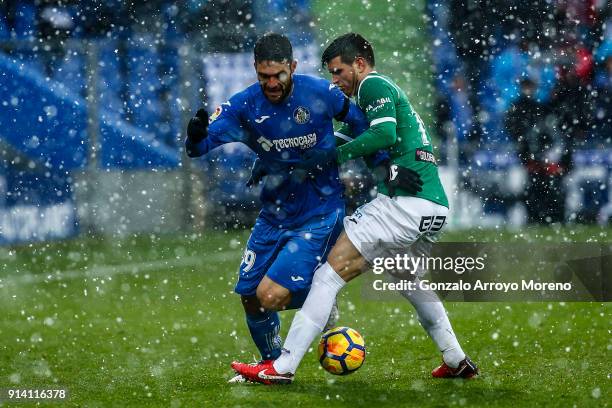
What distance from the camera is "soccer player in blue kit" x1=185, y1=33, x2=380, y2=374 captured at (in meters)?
5.53

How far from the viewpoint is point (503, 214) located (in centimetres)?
1559

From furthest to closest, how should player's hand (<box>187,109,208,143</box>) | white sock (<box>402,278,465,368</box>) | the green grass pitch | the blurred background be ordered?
the blurred background, white sock (<box>402,278,465,368</box>), player's hand (<box>187,109,208,143</box>), the green grass pitch

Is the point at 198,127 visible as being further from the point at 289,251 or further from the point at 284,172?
the point at 289,251

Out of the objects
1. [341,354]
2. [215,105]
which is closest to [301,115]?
[341,354]

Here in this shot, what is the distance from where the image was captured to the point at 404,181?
552 centimetres

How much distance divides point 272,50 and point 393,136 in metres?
0.74

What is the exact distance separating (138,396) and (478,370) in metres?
1.84

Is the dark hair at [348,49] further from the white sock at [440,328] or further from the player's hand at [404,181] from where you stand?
the white sock at [440,328]

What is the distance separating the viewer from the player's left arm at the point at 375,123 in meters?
5.43

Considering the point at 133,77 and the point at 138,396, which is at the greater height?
the point at 133,77

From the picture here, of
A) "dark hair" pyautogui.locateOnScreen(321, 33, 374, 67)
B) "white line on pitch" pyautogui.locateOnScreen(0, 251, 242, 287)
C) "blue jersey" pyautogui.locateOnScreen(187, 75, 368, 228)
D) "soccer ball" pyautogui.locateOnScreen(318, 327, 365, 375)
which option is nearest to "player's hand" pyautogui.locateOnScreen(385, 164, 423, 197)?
"blue jersey" pyautogui.locateOnScreen(187, 75, 368, 228)

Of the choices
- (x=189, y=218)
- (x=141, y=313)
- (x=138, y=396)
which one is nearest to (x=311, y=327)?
(x=138, y=396)

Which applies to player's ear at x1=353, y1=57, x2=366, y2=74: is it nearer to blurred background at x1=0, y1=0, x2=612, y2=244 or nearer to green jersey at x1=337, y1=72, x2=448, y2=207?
green jersey at x1=337, y1=72, x2=448, y2=207

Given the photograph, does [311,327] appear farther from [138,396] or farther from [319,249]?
[138,396]
